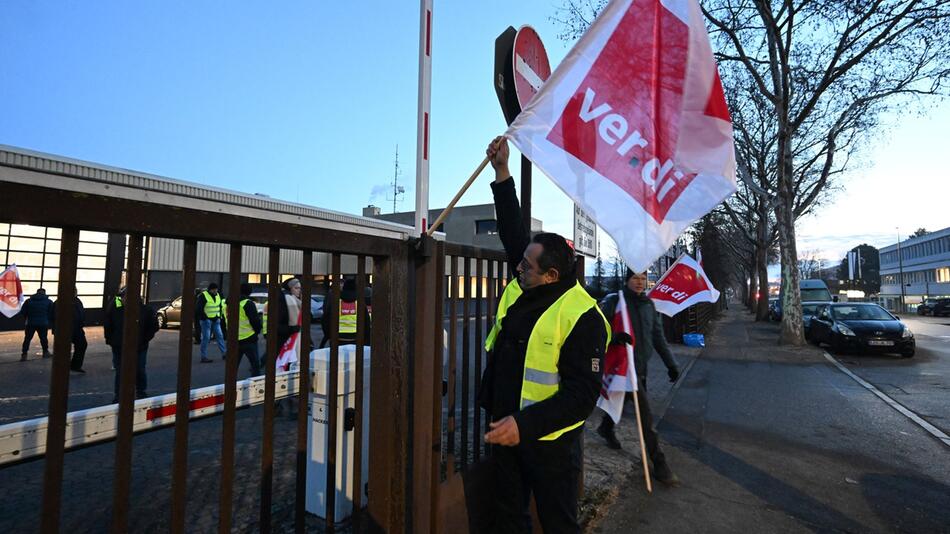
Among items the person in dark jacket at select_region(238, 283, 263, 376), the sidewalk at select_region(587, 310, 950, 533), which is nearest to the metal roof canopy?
the person in dark jacket at select_region(238, 283, 263, 376)

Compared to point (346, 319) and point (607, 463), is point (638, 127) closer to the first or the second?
point (607, 463)

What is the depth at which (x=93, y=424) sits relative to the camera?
1.79 meters

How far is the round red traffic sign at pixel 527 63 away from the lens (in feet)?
10.1

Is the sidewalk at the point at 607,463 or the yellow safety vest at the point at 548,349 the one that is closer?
the yellow safety vest at the point at 548,349

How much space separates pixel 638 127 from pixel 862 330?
14.3 meters

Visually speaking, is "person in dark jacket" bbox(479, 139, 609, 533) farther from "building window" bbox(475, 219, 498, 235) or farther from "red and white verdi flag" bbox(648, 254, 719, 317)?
"building window" bbox(475, 219, 498, 235)

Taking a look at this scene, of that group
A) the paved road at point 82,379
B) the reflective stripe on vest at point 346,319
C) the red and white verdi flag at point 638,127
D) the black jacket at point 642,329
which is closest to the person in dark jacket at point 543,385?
the red and white verdi flag at point 638,127

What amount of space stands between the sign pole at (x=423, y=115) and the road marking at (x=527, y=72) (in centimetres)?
79

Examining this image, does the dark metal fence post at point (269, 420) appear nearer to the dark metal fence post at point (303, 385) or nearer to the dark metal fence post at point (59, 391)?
the dark metal fence post at point (303, 385)

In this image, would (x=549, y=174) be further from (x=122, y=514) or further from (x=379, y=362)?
(x=122, y=514)

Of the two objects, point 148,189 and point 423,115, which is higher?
point 423,115

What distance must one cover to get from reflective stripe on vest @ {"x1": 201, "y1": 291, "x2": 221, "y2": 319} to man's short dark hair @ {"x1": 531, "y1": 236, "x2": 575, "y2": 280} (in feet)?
35.6

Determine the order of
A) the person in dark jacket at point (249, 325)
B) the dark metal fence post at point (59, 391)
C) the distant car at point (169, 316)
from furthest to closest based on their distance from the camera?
the distant car at point (169, 316) → the person in dark jacket at point (249, 325) → the dark metal fence post at point (59, 391)

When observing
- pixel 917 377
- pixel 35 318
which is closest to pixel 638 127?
pixel 917 377
